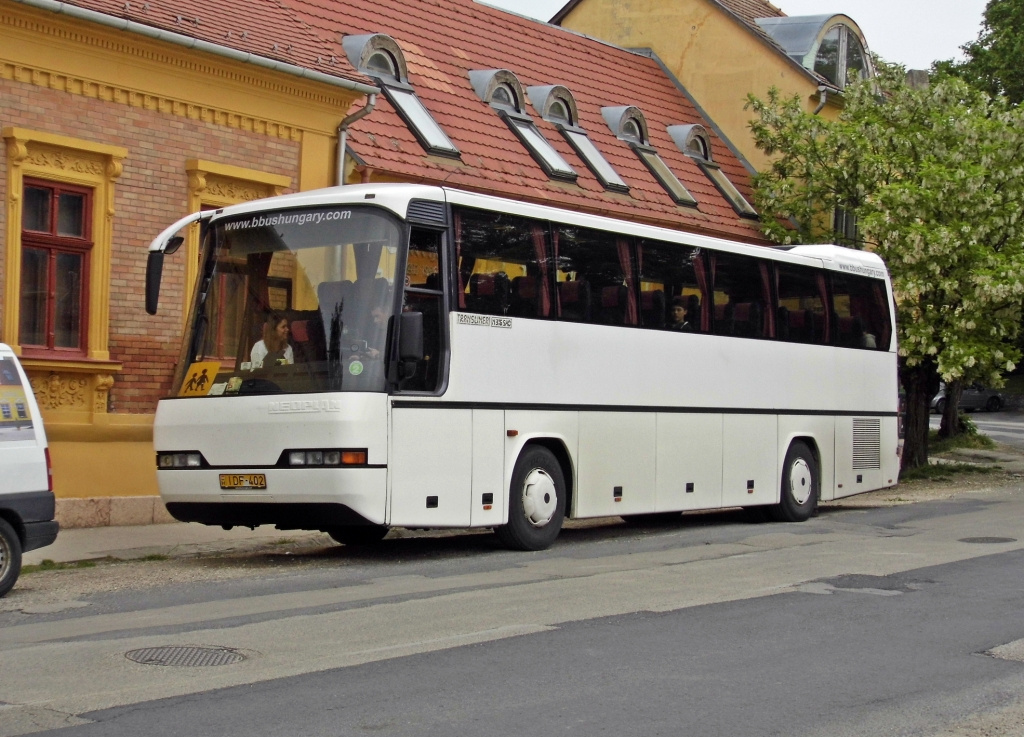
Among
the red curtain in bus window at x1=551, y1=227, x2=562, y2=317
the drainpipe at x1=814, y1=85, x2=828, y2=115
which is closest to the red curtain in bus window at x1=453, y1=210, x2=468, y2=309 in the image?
the red curtain in bus window at x1=551, y1=227, x2=562, y2=317

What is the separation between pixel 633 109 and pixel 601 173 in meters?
3.37

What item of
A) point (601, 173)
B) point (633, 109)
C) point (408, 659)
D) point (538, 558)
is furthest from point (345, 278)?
point (633, 109)

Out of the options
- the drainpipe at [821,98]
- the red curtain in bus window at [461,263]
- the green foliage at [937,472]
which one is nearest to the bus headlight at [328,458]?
the red curtain in bus window at [461,263]

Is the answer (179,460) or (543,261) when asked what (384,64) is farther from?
(179,460)

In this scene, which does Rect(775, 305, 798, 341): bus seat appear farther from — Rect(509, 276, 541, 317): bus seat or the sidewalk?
the sidewalk

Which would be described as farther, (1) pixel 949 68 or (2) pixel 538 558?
(1) pixel 949 68

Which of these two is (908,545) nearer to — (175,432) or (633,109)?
(175,432)

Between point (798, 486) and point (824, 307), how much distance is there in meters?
2.53

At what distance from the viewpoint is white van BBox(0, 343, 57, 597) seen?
10852 mm

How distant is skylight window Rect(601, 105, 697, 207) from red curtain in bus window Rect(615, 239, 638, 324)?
13.4 meters

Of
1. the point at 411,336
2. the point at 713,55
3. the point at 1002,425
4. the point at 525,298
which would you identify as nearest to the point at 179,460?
the point at 411,336

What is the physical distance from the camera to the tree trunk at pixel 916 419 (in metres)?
27.4

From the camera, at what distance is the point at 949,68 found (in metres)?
55.5

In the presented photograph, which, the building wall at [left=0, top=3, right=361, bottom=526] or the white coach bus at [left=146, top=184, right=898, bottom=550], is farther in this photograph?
the building wall at [left=0, top=3, right=361, bottom=526]
